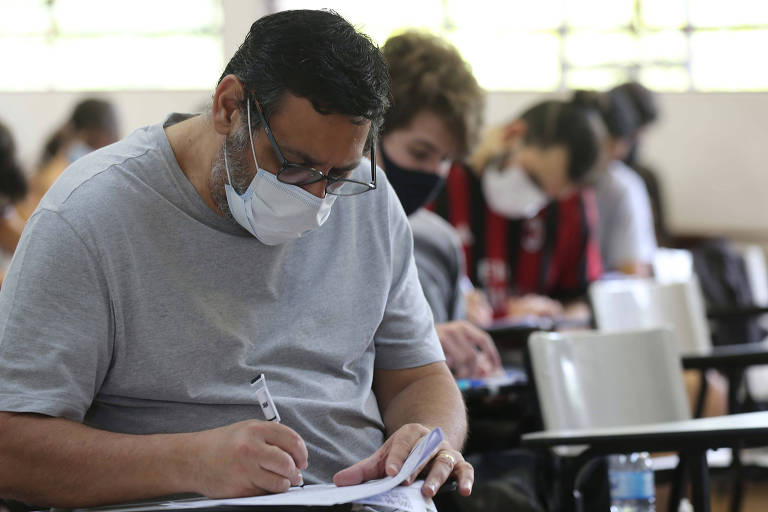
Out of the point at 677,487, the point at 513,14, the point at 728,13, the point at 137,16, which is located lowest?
the point at 677,487

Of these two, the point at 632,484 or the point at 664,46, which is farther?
the point at 664,46

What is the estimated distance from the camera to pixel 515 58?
294 inches

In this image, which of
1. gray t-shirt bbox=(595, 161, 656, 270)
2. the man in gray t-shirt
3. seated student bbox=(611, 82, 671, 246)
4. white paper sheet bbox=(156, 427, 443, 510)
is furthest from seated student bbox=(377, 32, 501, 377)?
seated student bbox=(611, 82, 671, 246)

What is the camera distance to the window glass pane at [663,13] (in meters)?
7.24

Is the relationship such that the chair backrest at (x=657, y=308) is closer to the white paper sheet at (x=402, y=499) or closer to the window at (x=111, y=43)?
the white paper sheet at (x=402, y=499)

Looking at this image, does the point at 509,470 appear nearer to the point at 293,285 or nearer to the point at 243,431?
the point at 293,285

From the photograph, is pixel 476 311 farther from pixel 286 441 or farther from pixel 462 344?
pixel 286 441

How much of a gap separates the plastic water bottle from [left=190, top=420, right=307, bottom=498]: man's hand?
5.33 feet

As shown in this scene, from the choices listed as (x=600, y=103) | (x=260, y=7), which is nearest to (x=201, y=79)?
(x=260, y=7)

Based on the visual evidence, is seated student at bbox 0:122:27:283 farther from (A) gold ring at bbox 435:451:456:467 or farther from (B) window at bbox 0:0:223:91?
(B) window at bbox 0:0:223:91

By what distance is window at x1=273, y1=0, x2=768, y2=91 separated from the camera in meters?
7.23

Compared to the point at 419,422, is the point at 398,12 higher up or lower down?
higher up

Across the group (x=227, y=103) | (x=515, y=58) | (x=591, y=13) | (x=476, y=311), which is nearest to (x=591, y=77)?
(x=591, y=13)

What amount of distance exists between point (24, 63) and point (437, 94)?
632 centimetres
